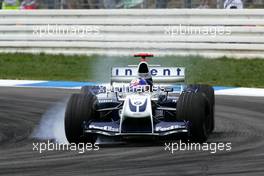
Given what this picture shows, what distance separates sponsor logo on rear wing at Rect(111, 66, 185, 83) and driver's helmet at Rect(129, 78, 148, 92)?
0.62 meters

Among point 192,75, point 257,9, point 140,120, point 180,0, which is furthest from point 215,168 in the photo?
point 180,0

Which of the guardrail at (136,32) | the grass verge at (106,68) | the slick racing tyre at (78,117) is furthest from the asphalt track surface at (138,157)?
the guardrail at (136,32)

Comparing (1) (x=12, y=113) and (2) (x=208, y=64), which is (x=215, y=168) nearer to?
(1) (x=12, y=113)

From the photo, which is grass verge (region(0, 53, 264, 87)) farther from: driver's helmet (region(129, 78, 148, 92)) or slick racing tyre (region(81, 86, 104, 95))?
driver's helmet (region(129, 78, 148, 92))

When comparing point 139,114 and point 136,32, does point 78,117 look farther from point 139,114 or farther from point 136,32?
point 136,32

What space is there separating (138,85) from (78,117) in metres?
0.90

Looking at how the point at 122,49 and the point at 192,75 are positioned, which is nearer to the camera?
the point at 192,75

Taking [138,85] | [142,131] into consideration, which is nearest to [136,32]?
[138,85]

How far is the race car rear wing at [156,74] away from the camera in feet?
36.8

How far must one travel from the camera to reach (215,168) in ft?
27.2

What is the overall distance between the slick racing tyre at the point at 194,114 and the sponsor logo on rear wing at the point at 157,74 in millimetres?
1207

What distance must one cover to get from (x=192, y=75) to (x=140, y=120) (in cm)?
876

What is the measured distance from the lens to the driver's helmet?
34.0 ft

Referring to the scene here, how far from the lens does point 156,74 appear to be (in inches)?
447
